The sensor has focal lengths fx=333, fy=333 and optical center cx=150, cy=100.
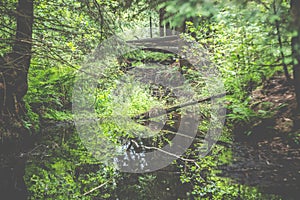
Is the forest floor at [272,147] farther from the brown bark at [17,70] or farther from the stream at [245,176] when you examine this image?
the brown bark at [17,70]

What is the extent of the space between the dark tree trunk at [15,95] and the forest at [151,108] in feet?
0.06

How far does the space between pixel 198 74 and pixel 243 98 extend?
150cm

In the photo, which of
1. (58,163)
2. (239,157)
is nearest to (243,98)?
(239,157)

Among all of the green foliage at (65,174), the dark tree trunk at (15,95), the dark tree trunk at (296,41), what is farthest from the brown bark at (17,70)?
the dark tree trunk at (296,41)

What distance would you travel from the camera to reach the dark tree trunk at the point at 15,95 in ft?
13.0

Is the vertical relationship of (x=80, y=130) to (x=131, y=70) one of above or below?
below

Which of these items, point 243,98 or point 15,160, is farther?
point 243,98

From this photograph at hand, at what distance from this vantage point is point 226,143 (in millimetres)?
4508

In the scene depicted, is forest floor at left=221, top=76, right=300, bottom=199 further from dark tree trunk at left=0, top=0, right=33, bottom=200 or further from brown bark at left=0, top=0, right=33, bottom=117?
brown bark at left=0, top=0, right=33, bottom=117

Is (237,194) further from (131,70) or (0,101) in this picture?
(131,70)

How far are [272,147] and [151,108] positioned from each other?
2849 millimetres

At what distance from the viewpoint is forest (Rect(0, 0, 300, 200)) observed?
123 inches

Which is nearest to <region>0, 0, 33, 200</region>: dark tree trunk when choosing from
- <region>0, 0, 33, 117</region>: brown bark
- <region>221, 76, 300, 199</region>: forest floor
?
<region>0, 0, 33, 117</region>: brown bark

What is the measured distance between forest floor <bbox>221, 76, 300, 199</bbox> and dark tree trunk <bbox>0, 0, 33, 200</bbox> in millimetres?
2496
